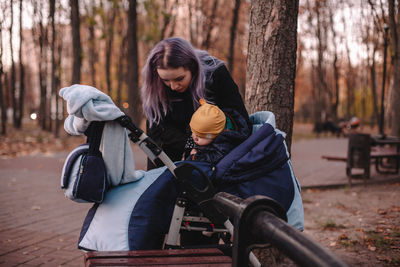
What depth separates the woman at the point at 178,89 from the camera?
2.32 m

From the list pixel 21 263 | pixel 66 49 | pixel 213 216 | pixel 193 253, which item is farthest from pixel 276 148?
pixel 66 49

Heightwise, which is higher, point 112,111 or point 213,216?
point 112,111

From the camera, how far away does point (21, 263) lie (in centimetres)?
353

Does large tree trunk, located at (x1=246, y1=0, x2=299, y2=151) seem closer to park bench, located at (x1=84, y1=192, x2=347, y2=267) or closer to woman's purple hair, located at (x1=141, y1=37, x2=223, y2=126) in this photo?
woman's purple hair, located at (x1=141, y1=37, x2=223, y2=126)

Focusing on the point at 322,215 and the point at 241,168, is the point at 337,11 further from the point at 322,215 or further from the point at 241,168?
the point at 241,168

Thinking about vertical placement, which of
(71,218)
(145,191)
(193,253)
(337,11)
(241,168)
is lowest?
(71,218)

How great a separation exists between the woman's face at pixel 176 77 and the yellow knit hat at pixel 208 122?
28 centimetres

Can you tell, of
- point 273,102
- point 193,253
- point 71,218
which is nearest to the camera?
point 193,253

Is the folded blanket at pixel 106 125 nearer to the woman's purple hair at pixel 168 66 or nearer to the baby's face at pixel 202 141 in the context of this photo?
the baby's face at pixel 202 141

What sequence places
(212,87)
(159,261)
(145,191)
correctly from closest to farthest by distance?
(159,261)
(145,191)
(212,87)

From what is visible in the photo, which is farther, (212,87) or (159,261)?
(212,87)

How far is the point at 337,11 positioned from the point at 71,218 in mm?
26392

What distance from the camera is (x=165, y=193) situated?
2.08m

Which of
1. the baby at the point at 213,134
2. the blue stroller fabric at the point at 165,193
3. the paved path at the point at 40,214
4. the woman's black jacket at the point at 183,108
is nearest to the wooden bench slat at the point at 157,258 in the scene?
the blue stroller fabric at the point at 165,193
